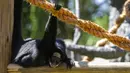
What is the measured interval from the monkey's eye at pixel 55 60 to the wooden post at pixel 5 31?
0.11m

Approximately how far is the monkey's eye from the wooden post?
0.37 feet

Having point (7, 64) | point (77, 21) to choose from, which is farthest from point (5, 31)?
point (77, 21)

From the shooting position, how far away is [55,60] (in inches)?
35.9

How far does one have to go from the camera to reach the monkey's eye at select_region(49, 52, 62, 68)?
2.94 feet

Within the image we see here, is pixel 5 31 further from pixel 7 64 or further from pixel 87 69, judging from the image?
pixel 87 69

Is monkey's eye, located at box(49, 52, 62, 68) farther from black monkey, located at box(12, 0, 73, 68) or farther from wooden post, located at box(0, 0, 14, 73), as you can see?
wooden post, located at box(0, 0, 14, 73)

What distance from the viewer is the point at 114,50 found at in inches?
65.4

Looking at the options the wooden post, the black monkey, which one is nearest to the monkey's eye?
the black monkey

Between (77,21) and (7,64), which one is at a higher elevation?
(77,21)

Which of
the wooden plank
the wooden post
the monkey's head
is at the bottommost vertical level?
the wooden plank

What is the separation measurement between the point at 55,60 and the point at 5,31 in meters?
0.15

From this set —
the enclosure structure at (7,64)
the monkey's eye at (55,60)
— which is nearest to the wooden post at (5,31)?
the enclosure structure at (7,64)

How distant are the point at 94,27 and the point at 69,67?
0.14 metres

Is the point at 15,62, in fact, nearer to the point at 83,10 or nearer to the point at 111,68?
the point at 111,68
